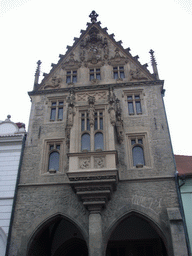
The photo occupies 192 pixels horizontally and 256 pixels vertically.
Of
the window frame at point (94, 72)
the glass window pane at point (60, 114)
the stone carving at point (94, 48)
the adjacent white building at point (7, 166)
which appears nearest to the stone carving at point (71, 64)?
the stone carving at point (94, 48)

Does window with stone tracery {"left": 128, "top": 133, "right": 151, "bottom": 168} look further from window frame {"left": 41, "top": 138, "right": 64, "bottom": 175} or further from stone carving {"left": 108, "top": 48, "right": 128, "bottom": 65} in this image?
stone carving {"left": 108, "top": 48, "right": 128, "bottom": 65}

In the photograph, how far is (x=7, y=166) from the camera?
14820mm

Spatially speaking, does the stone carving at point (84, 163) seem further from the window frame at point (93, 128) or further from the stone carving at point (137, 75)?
the stone carving at point (137, 75)

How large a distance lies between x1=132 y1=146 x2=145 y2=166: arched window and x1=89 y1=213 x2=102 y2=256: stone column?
12.5 ft

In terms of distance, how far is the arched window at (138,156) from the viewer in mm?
14570

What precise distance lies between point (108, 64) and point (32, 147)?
7.89m

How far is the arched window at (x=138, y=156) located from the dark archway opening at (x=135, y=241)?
315 centimetres

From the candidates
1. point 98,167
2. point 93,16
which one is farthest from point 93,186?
point 93,16

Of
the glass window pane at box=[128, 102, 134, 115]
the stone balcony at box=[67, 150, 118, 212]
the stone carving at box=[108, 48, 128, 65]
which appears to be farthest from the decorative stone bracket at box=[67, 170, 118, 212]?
the stone carving at box=[108, 48, 128, 65]

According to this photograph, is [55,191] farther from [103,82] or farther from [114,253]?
[103,82]

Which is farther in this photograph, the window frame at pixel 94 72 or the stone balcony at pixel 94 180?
the window frame at pixel 94 72

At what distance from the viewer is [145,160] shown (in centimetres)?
1447

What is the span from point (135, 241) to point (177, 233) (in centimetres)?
392

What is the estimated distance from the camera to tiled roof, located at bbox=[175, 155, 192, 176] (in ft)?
46.0
